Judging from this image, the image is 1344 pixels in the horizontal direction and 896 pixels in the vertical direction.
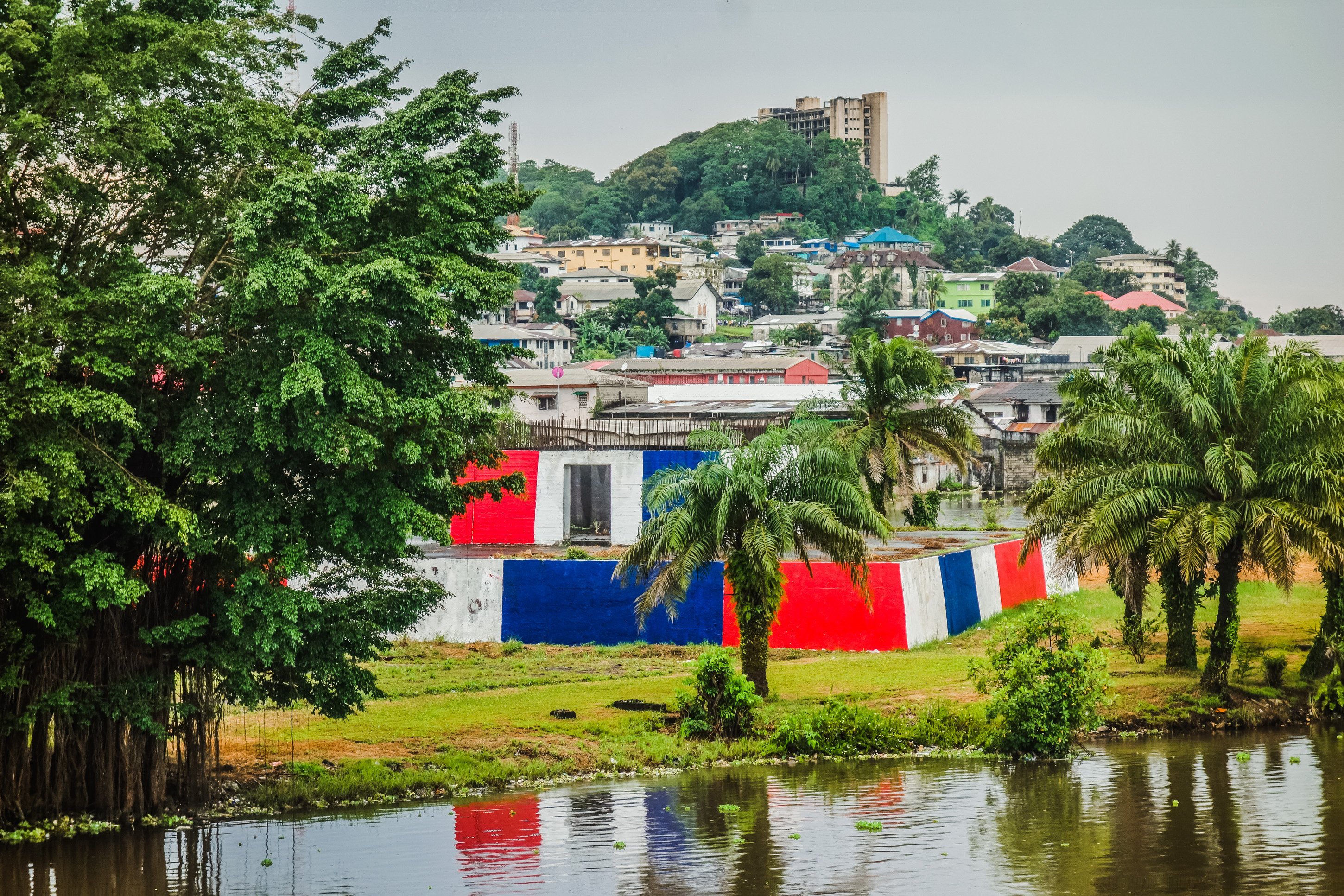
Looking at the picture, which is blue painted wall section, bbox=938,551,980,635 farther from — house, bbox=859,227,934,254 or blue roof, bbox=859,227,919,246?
blue roof, bbox=859,227,919,246

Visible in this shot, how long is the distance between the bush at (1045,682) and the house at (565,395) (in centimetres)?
4368

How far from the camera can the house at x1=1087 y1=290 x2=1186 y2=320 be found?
140m

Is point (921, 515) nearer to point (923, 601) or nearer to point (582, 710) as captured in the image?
point (923, 601)

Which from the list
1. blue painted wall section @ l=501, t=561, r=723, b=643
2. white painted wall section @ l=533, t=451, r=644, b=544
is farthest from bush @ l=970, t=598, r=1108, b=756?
white painted wall section @ l=533, t=451, r=644, b=544

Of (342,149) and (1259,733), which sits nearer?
(342,149)

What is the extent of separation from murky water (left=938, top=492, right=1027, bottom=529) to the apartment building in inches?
4600

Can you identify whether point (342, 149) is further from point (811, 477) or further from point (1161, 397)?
point (1161, 397)

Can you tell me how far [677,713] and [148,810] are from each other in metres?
8.91

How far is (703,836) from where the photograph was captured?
16.8 m

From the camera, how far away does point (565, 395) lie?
6619 cm

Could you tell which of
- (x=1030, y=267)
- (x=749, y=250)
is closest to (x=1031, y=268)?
(x=1030, y=267)

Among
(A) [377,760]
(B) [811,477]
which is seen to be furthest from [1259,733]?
(A) [377,760]

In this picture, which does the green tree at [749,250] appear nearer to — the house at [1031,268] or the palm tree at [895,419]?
the house at [1031,268]

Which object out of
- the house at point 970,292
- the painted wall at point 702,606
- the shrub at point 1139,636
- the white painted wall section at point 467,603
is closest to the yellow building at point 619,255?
the house at point 970,292
